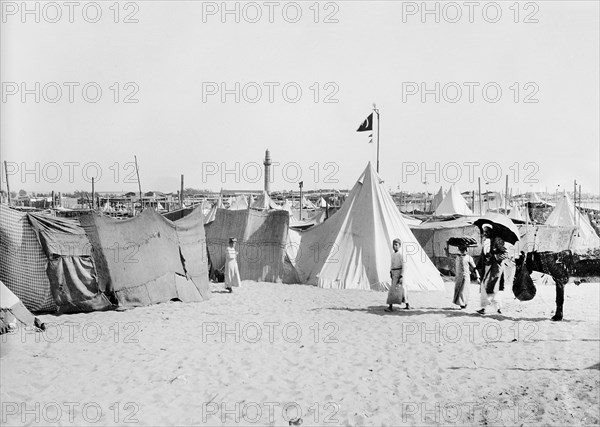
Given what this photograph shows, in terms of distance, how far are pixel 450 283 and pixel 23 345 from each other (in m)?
10.4

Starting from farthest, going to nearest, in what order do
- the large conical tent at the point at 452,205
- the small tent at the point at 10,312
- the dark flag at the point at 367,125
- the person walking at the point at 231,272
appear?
the large conical tent at the point at 452,205 < the dark flag at the point at 367,125 < the person walking at the point at 231,272 < the small tent at the point at 10,312

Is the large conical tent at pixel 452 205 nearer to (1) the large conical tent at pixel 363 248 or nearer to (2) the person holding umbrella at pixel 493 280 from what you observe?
(1) the large conical tent at pixel 363 248

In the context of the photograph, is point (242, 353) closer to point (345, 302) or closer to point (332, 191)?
point (345, 302)

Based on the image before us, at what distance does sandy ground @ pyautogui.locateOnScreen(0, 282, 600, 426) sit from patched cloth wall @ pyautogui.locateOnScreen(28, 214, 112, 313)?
0.28 metres

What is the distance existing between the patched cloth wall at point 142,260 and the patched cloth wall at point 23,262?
909 millimetres

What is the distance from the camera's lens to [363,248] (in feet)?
39.2

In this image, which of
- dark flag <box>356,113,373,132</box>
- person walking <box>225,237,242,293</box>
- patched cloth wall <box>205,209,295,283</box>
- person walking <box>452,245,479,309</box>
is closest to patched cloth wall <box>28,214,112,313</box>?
person walking <box>225,237,242,293</box>

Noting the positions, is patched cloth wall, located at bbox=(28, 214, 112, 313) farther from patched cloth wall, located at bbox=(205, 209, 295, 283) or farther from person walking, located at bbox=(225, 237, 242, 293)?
patched cloth wall, located at bbox=(205, 209, 295, 283)

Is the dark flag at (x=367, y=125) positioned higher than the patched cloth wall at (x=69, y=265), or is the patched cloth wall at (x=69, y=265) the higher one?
the dark flag at (x=367, y=125)

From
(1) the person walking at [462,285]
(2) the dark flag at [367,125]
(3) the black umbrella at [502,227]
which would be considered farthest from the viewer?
(2) the dark flag at [367,125]

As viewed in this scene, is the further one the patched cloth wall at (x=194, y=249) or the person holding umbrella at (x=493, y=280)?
the patched cloth wall at (x=194, y=249)

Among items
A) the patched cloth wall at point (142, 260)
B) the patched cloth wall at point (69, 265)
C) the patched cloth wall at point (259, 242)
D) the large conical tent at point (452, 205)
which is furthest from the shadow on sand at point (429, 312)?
the large conical tent at point (452, 205)

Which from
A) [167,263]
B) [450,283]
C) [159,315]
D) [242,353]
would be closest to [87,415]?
[242,353]

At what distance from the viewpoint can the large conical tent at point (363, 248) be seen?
11.5m
